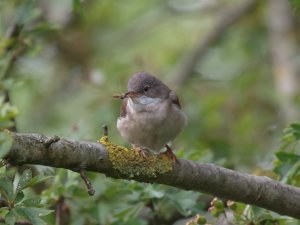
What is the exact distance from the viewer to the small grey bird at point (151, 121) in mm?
4598

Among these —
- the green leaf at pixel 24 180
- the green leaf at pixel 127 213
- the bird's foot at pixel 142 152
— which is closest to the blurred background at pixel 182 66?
the green leaf at pixel 127 213

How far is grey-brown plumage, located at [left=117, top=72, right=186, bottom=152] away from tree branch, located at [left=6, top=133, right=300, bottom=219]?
55 cm

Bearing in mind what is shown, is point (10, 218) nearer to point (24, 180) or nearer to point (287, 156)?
point (24, 180)

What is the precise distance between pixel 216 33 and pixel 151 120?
454cm

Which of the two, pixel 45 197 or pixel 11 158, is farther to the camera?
pixel 45 197

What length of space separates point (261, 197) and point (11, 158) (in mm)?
1564

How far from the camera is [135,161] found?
12.6 ft

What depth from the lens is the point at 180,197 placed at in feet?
15.3

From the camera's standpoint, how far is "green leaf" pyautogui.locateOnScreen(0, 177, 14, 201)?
3455 mm

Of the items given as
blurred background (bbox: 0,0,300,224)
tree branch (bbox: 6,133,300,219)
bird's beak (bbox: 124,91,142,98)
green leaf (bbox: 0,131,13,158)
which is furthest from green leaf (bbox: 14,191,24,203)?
blurred background (bbox: 0,0,300,224)

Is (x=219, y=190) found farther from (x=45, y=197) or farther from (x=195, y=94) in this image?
(x=195, y=94)

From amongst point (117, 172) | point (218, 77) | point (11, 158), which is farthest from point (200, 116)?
point (11, 158)

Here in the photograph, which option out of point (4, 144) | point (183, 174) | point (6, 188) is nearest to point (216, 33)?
point (183, 174)

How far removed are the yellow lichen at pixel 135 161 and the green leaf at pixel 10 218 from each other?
0.53m
